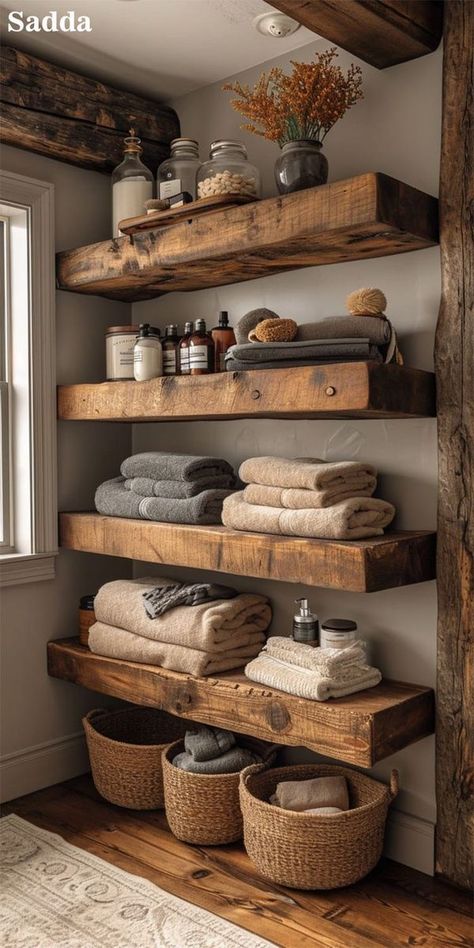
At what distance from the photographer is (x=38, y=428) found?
2730mm

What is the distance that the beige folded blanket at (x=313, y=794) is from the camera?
2234 millimetres

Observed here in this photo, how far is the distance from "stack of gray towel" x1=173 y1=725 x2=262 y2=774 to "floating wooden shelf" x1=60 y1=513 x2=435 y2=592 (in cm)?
51

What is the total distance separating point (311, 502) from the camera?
2127 millimetres

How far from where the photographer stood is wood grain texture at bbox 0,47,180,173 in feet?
8.20

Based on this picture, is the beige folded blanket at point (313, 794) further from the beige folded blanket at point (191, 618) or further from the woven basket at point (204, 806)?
the beige folded blanket at point (191, 618)

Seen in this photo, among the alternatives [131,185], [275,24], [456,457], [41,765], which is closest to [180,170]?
[131,185]

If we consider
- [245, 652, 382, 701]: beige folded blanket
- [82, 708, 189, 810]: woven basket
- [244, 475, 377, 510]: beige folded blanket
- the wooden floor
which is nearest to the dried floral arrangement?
[244, 475, 377, 510]: beige folded blanket

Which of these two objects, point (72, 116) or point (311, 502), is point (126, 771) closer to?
point (311, 502)

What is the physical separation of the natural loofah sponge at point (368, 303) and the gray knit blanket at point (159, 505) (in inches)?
27.2

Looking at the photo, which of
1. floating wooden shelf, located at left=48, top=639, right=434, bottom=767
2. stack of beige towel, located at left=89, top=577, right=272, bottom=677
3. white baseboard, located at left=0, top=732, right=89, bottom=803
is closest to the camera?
floating wooden shelf, located at left=48, top=639, right=434, bottom=767

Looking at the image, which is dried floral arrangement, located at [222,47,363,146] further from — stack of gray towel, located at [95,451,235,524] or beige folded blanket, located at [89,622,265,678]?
beige folded blanket, located at [89,622,265,678]

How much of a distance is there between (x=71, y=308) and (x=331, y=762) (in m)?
1.67

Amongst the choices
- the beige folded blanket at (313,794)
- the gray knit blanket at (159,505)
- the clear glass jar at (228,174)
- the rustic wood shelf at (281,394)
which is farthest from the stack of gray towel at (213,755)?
the clear glass jar at (228,174)

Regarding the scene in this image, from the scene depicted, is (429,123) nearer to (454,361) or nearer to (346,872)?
(454,361)
